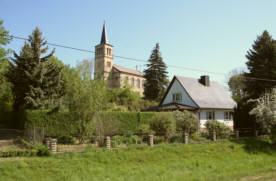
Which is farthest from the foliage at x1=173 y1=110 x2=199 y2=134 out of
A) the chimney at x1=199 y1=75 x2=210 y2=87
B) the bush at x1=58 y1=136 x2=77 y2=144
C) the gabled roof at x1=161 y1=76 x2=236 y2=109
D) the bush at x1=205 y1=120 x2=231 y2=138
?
the chimney at x1=199 y1=75 x2=210 y2=87

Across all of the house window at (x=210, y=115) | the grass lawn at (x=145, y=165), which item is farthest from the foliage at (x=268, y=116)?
the house window at (x=210, y=115)

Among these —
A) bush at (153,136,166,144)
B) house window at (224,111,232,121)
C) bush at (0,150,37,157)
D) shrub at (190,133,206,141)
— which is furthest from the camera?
house window at (224,111,232,121)

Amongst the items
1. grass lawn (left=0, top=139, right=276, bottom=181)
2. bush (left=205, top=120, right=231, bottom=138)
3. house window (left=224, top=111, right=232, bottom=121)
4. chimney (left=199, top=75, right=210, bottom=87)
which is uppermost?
chimney (left=199, top=75, right=210, bottom=87)

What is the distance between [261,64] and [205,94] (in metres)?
7.92

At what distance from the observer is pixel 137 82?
7150cm

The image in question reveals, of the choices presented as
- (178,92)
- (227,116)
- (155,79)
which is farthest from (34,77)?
(227,116)

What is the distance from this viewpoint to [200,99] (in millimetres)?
30094

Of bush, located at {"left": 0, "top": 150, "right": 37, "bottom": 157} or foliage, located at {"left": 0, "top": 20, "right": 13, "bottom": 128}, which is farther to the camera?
foliage, located at {"left": 0, "top": 20, "right": 13, "bottom": 128}

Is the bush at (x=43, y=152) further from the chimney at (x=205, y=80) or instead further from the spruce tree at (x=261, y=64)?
the chimney at (x=205, y=80)

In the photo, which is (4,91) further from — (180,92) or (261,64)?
(261,64)

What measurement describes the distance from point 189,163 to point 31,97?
55.5 ft

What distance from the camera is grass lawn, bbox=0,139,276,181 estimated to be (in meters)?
10.5

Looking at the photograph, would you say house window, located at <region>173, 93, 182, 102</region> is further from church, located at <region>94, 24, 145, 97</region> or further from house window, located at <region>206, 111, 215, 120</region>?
church, located at <region>94, 24, 145, 97</region>

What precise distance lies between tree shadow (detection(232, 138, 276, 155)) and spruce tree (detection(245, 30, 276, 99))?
28.7ft
